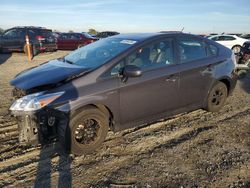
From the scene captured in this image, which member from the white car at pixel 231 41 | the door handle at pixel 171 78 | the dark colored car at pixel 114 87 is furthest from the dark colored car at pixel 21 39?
the door handle at pixel 171 78

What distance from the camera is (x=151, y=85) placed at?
505cm

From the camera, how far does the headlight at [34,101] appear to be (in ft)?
13.4

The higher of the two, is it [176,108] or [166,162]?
[176,108]

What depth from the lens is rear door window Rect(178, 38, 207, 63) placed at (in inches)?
218

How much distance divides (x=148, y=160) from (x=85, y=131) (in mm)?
1016

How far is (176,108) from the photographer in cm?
560

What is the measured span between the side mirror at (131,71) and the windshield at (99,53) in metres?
0.32

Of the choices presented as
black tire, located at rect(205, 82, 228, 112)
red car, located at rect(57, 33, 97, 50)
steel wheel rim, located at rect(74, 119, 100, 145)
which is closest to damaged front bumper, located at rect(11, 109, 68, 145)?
steel wheel rim, located at rect(74, 119, 100, 145)

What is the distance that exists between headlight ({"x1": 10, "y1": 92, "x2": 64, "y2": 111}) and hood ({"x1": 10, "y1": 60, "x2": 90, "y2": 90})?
8.9 inches

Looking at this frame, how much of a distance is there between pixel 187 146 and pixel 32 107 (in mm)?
2476

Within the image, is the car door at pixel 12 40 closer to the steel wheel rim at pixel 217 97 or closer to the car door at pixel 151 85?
the steel wheel rim at pixel 217 97

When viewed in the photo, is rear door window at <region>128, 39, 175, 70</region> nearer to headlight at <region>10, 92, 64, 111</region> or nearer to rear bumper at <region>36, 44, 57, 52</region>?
headlight at <region>10, 92, 64, 111</region>

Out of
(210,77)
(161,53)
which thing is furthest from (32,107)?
(210,77)

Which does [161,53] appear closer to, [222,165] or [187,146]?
[187,146]
